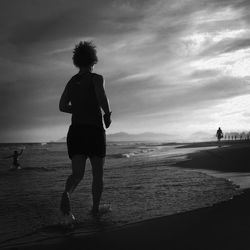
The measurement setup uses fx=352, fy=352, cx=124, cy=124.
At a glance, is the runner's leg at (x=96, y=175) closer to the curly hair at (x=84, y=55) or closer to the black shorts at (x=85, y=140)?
the black shorts at (x=85, y=140)

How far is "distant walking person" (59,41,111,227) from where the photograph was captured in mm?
4305

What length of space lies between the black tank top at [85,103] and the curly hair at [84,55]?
183 millimetres

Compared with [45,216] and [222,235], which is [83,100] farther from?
[222,235]

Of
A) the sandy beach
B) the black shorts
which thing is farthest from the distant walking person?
the sandy beach

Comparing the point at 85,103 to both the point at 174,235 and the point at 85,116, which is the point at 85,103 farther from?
the point at 174,235

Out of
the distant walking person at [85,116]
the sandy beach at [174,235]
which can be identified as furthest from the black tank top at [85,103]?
the sandy beach at [174,235]

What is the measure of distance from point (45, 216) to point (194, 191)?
2.85m

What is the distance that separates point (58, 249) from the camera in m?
2.94

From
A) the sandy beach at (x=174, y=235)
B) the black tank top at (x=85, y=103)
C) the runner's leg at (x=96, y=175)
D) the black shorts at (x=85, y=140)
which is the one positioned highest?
the black tank top at (x=85, y=103)

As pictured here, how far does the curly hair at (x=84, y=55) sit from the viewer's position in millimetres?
4527

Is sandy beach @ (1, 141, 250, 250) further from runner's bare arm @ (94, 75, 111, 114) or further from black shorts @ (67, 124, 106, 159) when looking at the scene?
runner's bare arm @ (94, 75, 111, 114)

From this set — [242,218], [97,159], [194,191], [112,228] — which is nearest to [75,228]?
[112,228]

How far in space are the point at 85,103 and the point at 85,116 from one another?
0.16 m

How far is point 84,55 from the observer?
4.53 meters
